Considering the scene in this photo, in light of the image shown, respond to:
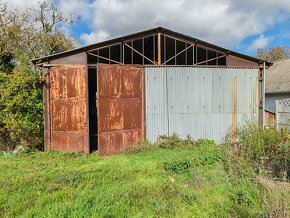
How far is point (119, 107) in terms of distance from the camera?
250 inches

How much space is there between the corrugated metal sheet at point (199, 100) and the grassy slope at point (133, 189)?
210cm

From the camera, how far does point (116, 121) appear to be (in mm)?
6285

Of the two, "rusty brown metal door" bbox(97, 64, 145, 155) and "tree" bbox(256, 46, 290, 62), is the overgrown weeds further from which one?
"tree" bbox(256, 46, 290, 62)

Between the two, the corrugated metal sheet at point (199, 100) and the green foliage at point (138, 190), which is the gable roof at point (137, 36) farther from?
the green foliage at point (138, 190)

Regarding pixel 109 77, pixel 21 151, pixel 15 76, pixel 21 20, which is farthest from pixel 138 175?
pixel 21 20

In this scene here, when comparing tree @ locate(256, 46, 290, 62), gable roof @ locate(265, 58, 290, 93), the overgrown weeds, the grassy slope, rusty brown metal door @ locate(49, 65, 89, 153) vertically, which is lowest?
the grassy slope

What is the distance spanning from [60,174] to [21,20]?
1415cm

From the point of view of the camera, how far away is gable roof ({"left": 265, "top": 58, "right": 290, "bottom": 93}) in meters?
11.0

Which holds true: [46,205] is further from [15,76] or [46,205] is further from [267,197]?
[15,76]

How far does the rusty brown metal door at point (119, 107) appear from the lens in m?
6.05

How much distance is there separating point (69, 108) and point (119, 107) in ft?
6.95

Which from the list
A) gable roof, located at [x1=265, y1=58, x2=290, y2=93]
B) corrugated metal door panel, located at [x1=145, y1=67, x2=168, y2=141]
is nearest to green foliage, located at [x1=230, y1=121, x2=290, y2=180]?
corrugated metal door panel, located at [x1=145, y1=67, x2=168, y2=141]

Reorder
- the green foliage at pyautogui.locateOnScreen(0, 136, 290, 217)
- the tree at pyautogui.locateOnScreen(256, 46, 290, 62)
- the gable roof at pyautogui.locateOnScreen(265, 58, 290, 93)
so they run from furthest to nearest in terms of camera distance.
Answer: the tree at pyautogui.locateOnScreen(256, 46, 290, 62)
the gable roof at pyautogui.locateOnScreen(265, 58, 290, 93)
the green foliage at pyautogui.locateOnScreen(0, 136, 290, 217)

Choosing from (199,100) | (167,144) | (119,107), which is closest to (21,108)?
(119,107)
